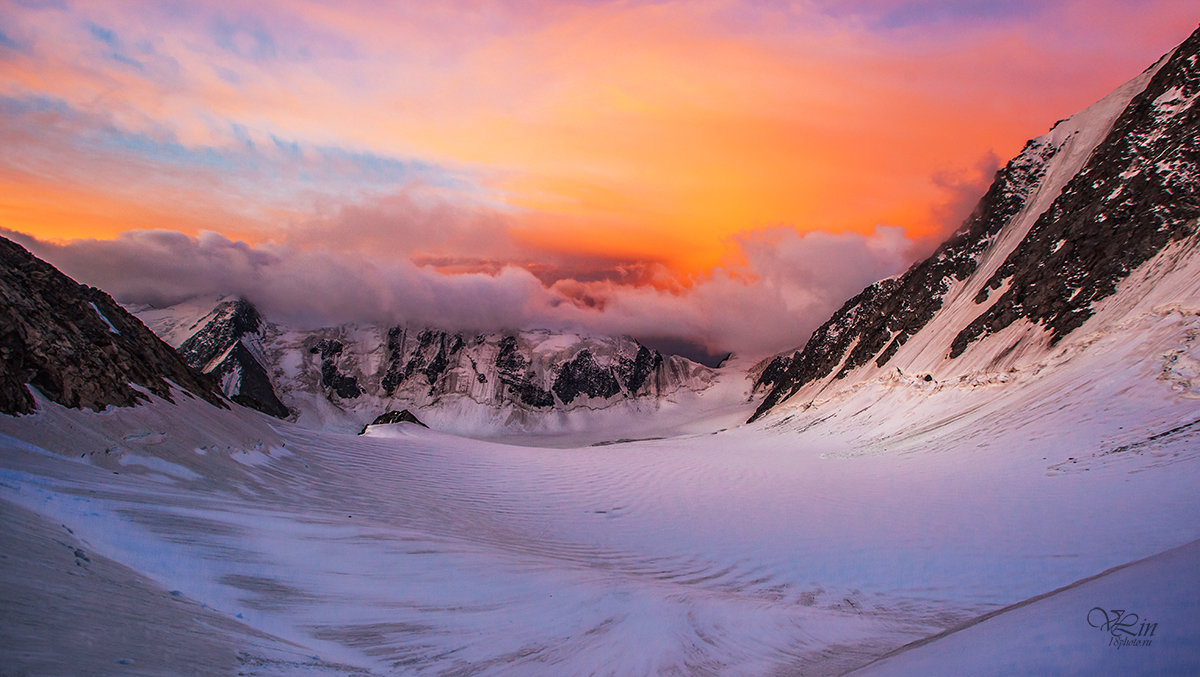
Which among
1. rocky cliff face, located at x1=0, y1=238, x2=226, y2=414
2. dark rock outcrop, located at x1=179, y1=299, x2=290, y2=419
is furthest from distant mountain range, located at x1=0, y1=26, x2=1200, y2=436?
dark rock outcrop, located at x1=179, y1=299, x2=290, y2=419

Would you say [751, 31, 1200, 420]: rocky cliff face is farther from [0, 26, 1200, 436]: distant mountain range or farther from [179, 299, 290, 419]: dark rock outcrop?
[179, 299, 290, 419]: dark rock outcrop

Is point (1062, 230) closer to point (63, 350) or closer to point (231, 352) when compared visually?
point (63, 350)

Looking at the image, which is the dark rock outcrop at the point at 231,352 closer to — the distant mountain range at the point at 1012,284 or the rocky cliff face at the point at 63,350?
the distant mountain range at the point at 1012,284

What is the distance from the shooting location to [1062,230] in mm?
36500

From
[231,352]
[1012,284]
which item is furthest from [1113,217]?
[231,352]

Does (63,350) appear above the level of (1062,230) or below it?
below

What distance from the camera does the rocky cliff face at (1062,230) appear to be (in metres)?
28.5

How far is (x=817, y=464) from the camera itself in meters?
22.8

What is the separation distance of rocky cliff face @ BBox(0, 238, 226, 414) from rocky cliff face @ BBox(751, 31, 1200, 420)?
34.4m

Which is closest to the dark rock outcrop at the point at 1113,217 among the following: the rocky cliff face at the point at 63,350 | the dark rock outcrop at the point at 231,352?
the rocky cliff face at the point at 63,350

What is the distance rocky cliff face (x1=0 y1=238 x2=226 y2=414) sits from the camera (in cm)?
796

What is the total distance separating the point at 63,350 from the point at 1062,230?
47.0m

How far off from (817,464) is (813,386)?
45.2m

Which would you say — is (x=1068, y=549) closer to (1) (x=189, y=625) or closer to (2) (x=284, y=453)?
(1) (x=189, y=625)
